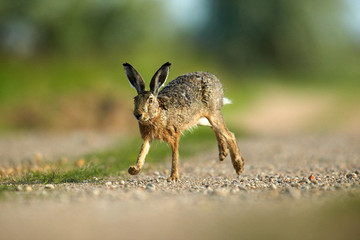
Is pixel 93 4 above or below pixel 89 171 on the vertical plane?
above

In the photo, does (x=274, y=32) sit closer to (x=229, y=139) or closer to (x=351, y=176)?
(x=229, y=139)

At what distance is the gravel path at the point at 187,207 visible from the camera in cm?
452

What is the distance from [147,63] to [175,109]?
57.6ft

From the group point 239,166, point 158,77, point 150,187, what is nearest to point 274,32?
point 239,166

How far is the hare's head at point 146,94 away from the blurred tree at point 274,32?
34199 millimetres

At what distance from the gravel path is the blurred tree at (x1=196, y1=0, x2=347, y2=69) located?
33.3m

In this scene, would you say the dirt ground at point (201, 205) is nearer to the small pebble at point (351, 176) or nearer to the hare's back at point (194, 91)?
the small pebble at point (351, 176)

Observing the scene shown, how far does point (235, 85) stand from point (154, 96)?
2639 centimetres

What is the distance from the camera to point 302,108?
30406mm

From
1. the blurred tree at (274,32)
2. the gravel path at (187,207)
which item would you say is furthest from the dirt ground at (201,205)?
the blurred tree at (274,32)

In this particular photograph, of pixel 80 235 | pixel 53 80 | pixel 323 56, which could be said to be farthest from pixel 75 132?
pixel 323 56

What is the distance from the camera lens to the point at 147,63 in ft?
83.6

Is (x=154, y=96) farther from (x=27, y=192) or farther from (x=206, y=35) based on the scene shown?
(x=206, y=35)

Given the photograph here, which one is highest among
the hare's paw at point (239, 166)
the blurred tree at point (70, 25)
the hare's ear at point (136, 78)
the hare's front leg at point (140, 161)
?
the blurred tree at point (70, 25)
